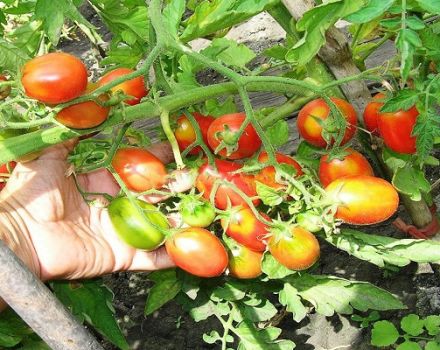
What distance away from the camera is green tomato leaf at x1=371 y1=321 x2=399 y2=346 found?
1.65 meters

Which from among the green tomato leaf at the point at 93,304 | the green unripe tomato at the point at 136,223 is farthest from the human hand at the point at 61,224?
the green unripe tomato at the point at 136,223

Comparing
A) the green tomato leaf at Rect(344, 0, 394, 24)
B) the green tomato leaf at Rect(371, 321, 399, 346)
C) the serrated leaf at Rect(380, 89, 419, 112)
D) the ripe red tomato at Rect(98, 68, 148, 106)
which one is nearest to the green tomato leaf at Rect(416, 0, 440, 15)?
the green tomato leaf at Rect(344, 0, 394, 24)

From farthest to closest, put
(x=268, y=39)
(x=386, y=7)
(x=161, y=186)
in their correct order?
(x=268, y=39) < (x=161, y=186) < (x=386, y=7)

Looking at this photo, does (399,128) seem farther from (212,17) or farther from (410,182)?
(212,17)

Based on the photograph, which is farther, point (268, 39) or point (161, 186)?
point (268, 39)

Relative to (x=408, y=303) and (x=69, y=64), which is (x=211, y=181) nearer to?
Result: (x=69, y=64)

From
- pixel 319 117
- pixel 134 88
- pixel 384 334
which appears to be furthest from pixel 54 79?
pixel 384 334

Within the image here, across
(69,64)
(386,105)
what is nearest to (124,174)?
(69,64)

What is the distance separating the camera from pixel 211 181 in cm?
125

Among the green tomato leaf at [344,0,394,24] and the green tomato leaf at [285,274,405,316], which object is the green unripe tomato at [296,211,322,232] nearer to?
the green tomato leaf at [285,274,405,316]

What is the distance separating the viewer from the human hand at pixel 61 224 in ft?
4.29

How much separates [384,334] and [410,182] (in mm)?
579

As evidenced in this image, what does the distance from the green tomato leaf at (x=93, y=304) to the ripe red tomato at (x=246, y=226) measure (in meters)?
0.33

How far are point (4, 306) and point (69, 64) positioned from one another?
1.69 ft
